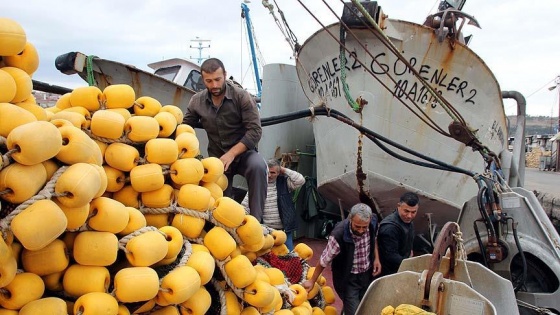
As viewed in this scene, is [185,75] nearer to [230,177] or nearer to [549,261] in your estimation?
[230,177]

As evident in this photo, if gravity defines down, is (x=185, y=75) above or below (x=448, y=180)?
above

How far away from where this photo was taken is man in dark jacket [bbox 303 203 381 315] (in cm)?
398

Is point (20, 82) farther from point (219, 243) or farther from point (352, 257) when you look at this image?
point (352, 257)

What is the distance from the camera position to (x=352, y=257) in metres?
4.05

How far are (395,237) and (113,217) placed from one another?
111 inches

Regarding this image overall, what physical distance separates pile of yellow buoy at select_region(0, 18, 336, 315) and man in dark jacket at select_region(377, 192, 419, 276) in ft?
4.25


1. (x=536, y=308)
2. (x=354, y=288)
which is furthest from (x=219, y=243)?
(x=536, y=308)

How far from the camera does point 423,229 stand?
7.00m

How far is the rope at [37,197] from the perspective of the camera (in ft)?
5.50

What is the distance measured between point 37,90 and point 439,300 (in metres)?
3.61

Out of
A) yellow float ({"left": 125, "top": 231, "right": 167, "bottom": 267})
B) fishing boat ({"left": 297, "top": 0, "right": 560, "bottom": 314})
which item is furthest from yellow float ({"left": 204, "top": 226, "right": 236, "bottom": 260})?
fishing boat ({"left": 297, "top": 0, "right": 560, "bottom": 314})

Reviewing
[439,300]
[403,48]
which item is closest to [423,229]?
[403,48]

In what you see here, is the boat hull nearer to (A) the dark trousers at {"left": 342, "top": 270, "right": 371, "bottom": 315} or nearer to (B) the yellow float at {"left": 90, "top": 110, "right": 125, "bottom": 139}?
(A) the dark trousers at {"left": 342, "top": 270, "right": 371, "bottom": 315}

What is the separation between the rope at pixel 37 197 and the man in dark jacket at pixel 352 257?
101 inches
